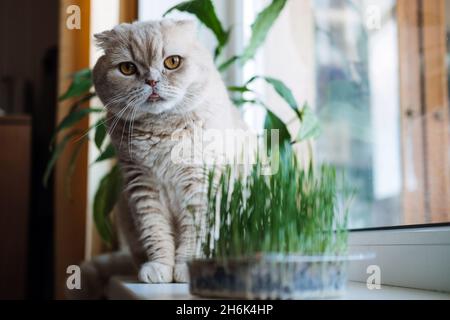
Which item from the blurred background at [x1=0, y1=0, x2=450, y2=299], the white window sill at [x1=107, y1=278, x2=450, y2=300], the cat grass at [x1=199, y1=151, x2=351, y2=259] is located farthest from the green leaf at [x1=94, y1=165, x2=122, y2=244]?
the cat grass at [x1=199, y1=151, x2=351, y2=259]

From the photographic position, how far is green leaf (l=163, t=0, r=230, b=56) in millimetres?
852

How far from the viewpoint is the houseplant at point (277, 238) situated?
54 centimetres

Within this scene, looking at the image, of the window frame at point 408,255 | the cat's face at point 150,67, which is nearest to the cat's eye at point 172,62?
the cat's face at point 150,67

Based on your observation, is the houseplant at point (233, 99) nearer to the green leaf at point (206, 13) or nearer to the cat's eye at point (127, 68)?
the green leaf at point (206, 13)

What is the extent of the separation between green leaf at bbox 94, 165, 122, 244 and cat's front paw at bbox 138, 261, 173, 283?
0.29m

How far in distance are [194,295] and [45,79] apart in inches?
48.3

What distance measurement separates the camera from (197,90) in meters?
0.80

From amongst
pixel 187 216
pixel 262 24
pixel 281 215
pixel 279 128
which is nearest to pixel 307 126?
pixel 279 128

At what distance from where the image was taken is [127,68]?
0.77 meters

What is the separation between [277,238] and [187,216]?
241 millimetres

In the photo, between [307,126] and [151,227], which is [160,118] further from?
[307,126]

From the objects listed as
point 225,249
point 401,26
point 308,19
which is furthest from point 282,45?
point 225,249

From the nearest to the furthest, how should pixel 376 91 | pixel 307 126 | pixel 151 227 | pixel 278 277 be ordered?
pixel 278 277 < pixel 151 227 < pixel 307 126 < pixel 376 91
